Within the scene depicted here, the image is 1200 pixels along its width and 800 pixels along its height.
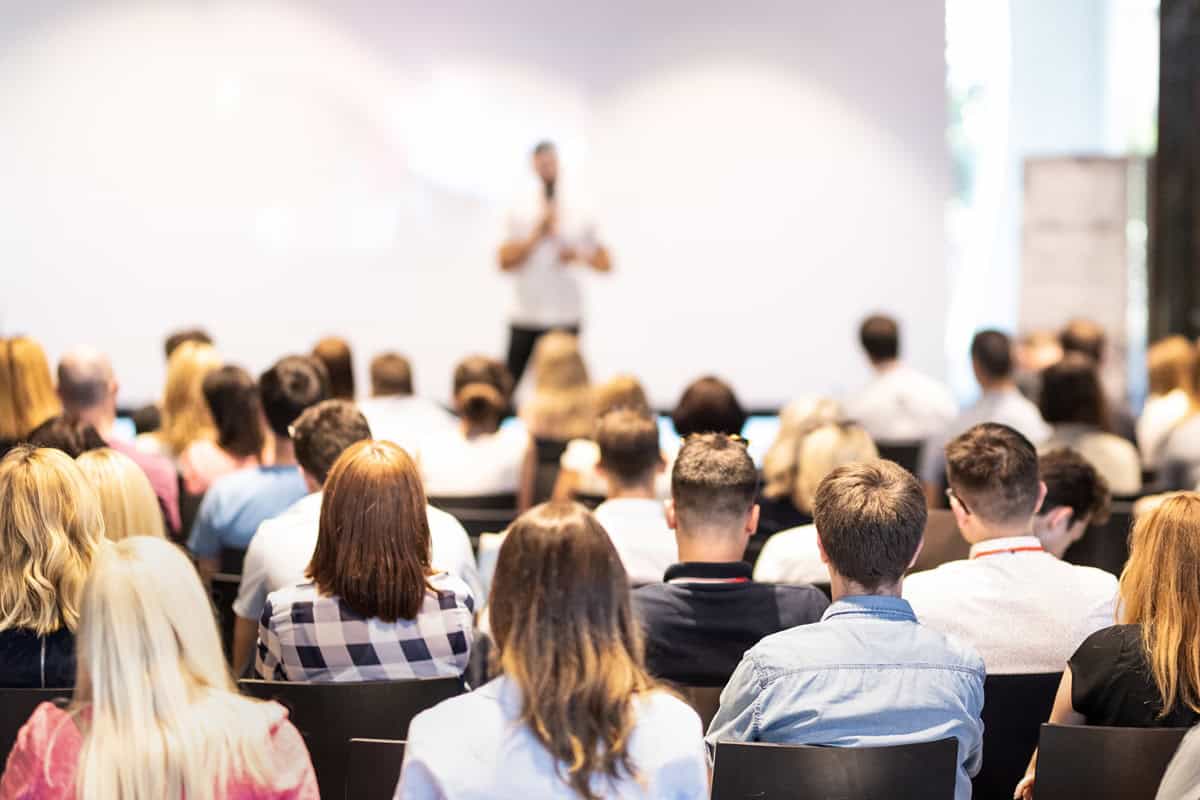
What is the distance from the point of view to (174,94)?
9281 millimetres

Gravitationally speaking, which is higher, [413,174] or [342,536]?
[413,174]

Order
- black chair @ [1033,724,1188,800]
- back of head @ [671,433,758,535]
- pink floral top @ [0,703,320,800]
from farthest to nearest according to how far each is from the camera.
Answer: back of head @ [671,433,758,535] → black chair @ [1033,724,1188,800] → pink floral top @ [0,703,320,800]

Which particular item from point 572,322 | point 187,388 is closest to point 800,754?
point 187,388

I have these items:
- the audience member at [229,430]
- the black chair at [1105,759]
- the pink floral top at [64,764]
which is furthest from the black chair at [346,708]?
the audience member at [229,430]

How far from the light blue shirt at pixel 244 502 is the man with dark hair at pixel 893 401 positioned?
3145 mm

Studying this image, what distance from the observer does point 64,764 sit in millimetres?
1897

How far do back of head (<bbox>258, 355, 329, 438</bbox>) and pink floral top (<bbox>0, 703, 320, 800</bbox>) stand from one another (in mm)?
2230

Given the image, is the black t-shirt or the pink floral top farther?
the black t-shirt

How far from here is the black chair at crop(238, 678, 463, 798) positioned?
2.40 m

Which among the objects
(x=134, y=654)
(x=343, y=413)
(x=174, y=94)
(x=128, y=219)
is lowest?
(x=134, y=654)

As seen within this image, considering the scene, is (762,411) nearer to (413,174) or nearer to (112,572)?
(413,174)

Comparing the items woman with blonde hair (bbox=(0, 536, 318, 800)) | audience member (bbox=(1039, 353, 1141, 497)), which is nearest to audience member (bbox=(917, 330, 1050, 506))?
audience member (bbox=(1039, 353, 1141, 497))

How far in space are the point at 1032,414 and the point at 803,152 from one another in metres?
4.48

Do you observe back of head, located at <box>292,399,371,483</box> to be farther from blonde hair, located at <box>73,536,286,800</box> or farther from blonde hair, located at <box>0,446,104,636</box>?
blonde hair, located at <box>73,536,286,800</box>
